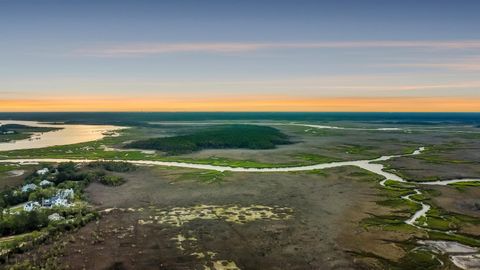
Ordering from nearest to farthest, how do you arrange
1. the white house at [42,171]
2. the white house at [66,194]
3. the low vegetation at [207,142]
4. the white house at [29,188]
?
the white house at [66,194], the white house at [29,188], the white house at [42,171], the low vegetation at [207,142]

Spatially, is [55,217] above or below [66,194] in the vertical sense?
below

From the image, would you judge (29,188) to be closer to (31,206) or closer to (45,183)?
(45,183)

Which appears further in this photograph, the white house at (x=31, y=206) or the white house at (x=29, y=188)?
the white house at (x=29, y=188)

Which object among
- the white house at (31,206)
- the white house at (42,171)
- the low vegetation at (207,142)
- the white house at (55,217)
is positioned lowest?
the white house at (55,217)

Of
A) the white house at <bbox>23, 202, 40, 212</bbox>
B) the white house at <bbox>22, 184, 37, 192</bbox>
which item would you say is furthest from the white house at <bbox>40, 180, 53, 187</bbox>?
the white house at <bbox>23, 202, 40, 212</bbox>

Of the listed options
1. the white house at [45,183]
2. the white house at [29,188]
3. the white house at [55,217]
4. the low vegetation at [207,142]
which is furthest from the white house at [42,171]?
the low vegetation at [207,142]

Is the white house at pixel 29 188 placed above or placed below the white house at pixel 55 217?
above

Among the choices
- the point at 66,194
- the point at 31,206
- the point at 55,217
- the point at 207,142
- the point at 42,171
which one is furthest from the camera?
the point at 207,142

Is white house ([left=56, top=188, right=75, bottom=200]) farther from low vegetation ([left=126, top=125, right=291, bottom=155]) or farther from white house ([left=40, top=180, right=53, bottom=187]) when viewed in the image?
low vegetation ([left=126, top=125, right=291, bottom=155])

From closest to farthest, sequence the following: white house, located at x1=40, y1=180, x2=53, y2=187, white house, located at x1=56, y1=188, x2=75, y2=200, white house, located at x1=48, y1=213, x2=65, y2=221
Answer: white house, located at x1=48, y1=213, x2=65, y2=221 → white house, located at x1=56, y1=188, x2=75, y2=200 → white house, located at x1=40, y1=180, x2=53, y2=187

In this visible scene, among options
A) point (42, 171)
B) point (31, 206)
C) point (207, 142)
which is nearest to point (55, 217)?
point (31, 206)

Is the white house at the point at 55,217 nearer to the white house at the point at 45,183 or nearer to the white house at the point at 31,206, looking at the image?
the white house at the point at 31,206
